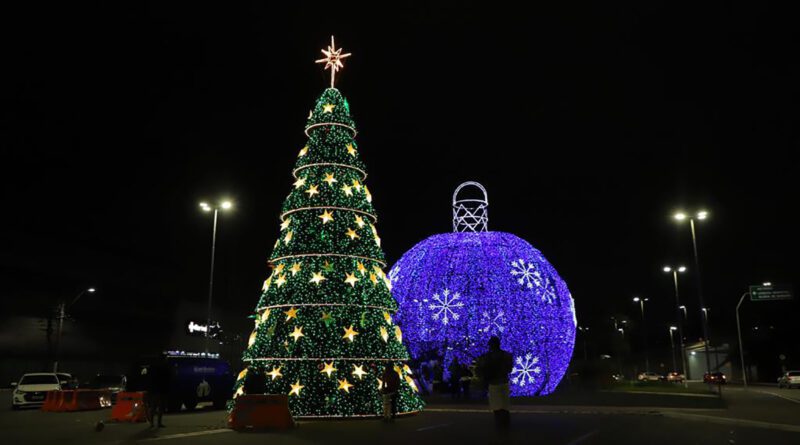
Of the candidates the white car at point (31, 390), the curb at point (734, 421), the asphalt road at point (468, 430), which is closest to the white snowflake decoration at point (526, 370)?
the asphalt road at point (468, 430)

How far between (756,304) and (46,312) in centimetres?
6037

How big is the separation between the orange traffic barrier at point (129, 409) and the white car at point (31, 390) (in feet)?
28.1

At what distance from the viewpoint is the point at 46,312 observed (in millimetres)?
37000

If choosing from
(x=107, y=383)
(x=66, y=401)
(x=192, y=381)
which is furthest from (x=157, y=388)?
(x=107, y=383)

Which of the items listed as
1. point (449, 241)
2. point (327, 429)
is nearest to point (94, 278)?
point (449, 241)

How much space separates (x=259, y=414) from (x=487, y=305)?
10653 mm

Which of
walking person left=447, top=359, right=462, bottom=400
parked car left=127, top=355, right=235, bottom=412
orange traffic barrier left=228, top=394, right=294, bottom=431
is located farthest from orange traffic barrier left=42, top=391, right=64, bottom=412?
walking person left=447, top=359, right=462, bottom=400

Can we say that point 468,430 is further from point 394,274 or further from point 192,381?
point 394,274

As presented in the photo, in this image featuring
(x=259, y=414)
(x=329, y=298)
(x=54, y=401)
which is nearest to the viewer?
(x=259, y=414)

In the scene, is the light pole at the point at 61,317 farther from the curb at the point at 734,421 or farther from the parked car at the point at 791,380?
the parked car at the point at 791,380

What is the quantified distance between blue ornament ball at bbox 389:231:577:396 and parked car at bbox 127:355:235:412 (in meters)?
6.33

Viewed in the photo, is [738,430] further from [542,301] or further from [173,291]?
[173,291]

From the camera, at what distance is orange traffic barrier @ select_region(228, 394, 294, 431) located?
42.4 feet

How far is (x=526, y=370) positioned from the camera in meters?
23.1
